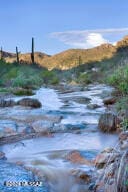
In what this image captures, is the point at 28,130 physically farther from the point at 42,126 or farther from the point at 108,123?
the point at 108,123

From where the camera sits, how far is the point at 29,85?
3553 cm

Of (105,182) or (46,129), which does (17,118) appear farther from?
(105,182)

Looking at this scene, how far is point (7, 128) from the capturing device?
12.4m

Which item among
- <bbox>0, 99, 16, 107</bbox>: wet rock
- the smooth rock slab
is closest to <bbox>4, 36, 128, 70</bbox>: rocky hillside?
<bbox>0, 99, 16, 107</bbox>: wet rock

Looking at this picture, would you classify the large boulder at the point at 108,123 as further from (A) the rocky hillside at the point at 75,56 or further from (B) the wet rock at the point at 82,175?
(A) the rocky hillside at the point at 75,56

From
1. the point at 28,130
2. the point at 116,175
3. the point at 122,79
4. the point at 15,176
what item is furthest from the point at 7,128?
the point at 116,175

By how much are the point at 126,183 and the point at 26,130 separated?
24.7 ft

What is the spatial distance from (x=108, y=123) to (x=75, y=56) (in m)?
93.8

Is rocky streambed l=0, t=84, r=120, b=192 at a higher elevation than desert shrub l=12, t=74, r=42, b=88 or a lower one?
lower

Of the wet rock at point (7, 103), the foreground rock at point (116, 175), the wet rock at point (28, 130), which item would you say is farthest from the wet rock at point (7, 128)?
the foreground rock at point (116, 175)

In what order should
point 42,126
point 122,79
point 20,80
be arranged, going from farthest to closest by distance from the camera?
point 20,80
point 42,126
point 122,79

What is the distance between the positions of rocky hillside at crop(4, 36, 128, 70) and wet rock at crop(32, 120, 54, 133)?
77337 millimetres

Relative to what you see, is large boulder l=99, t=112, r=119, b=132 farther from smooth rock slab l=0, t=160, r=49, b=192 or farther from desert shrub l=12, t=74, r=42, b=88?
desert shrub l=12, t=74, r=42, b=88

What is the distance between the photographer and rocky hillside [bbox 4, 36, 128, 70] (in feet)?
310
